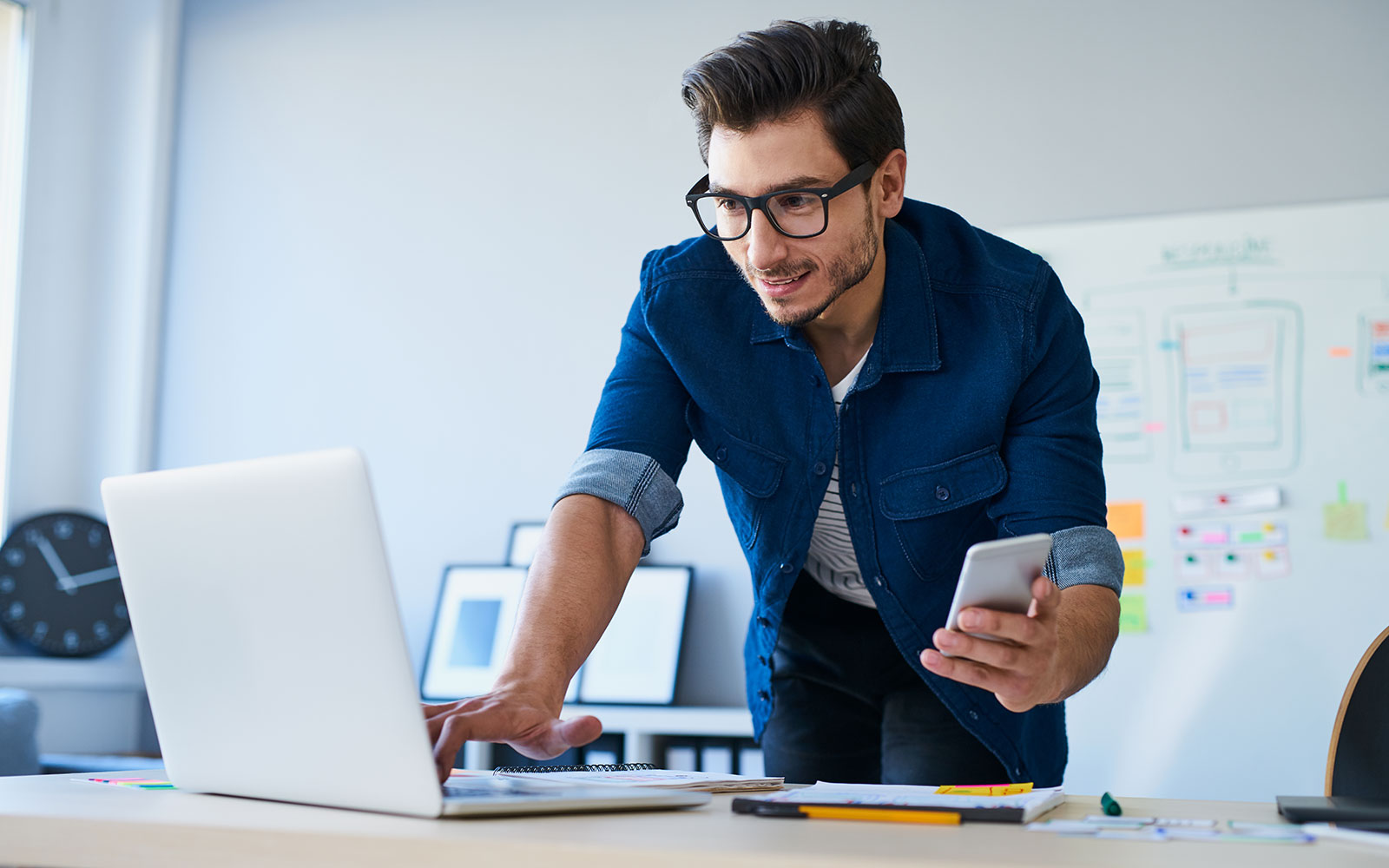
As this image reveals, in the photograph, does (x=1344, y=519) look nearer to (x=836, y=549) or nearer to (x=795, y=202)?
(x=836, y=549)

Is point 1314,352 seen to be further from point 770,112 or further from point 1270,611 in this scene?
point 770,112

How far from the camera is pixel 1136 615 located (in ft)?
9.50

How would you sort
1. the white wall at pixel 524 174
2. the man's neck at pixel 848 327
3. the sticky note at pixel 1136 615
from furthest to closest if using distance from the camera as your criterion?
the white wall at pixel 524 174 → the sticky note at pixel 1136 615 → the man's neck at pixel 848 327

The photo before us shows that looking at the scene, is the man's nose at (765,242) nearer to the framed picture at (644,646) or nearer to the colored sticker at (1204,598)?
the framed picture at (644,646)

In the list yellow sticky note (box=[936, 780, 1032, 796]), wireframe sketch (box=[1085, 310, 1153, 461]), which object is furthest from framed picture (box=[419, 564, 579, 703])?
yellow sticky note (box=[936, 780, 1032, 796])

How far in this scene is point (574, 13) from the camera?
351 cm

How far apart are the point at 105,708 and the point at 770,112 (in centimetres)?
294

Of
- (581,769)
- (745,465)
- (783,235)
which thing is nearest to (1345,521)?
(745,465)

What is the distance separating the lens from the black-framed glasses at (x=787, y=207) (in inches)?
53.4

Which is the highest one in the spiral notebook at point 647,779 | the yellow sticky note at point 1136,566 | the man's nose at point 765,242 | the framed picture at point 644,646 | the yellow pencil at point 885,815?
the man's nose at point 765,242

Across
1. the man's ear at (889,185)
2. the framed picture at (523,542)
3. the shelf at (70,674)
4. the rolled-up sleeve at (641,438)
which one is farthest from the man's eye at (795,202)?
the shelf at (70,674)

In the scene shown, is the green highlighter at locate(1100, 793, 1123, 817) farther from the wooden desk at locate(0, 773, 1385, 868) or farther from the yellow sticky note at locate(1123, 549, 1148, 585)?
the yellow sticky note at locate(1123, 549, 1148, 585)

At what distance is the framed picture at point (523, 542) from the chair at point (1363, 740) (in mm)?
Result: 2204

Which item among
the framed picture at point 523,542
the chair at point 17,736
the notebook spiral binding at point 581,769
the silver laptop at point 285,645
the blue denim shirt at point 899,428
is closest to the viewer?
the silver laptop at point 285,645
